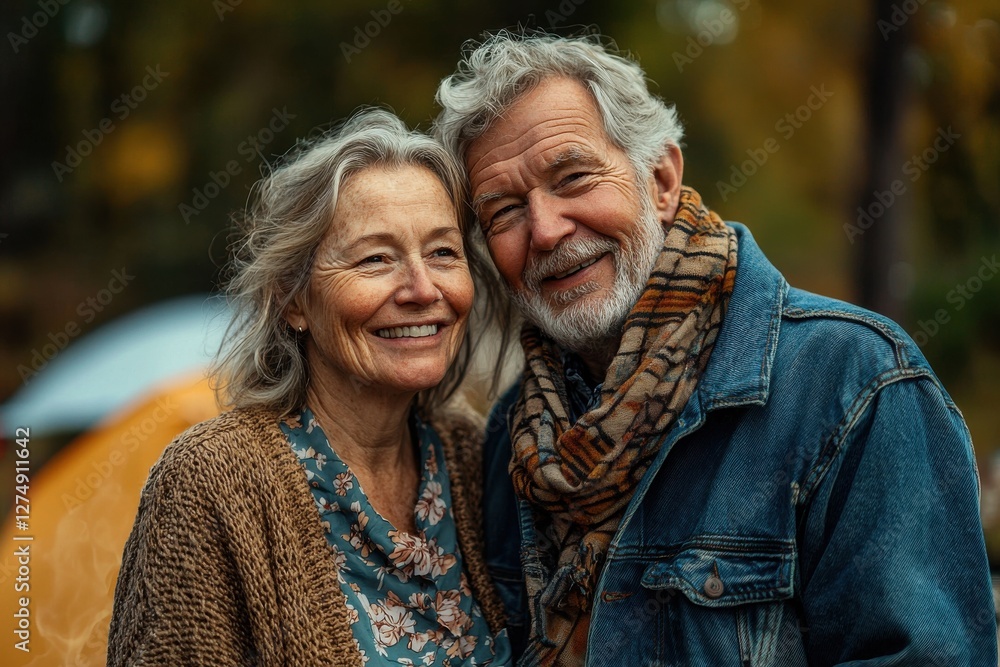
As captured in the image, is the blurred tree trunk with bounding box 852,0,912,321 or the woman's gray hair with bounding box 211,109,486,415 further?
the blurred tree trunk with bounding box 852,0,912,321

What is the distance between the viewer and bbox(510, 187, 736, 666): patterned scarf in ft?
7.00

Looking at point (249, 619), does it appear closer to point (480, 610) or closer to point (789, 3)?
point (480, 610)

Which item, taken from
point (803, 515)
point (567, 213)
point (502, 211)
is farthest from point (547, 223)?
point (803, 515)

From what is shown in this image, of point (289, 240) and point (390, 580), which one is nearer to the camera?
point (390, 580)

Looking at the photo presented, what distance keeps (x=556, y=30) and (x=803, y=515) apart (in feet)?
19.4

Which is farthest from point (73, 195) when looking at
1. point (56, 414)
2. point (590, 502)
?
point (590, 502)

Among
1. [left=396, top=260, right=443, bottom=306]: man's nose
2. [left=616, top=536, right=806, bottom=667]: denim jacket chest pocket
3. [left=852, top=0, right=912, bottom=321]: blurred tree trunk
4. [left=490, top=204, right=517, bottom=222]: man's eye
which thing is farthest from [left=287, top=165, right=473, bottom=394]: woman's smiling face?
[left=852, top=0, right=912, bottom=321]: blurred tree trunk

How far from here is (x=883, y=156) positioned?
6.65 metres

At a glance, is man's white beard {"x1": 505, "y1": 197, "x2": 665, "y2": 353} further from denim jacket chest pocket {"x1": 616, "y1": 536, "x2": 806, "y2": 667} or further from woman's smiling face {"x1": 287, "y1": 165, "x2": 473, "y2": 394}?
denim jacket chest pocket {"x1": 616, "y1": 536, "x2": 806, "y2": 667}

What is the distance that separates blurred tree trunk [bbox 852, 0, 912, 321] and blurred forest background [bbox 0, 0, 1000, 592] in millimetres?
15

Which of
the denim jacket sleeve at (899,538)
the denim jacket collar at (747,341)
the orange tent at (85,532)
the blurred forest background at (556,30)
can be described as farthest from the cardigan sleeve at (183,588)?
the blurred forest background at (556,30)

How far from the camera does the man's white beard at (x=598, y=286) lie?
2.40 meters

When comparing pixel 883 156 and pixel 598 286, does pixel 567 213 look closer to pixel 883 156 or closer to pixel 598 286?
pixel 598 286

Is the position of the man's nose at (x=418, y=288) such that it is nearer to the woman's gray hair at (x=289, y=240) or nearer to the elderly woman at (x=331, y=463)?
the elderly woman at (x=331, y=463)
